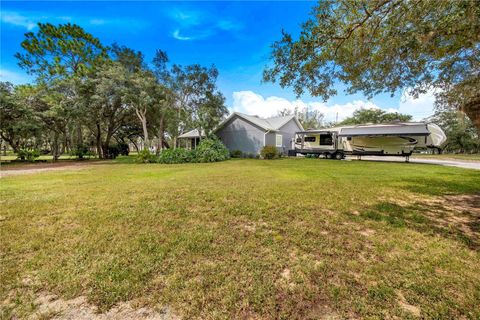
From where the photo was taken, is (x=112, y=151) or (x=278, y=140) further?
(x=112, y=151)

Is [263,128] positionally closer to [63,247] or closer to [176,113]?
[176,113]

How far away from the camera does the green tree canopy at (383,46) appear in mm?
3164

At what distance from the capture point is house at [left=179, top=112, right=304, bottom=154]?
18969 mm

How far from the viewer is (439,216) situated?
12.8 feet

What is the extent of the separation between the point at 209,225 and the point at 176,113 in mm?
18456

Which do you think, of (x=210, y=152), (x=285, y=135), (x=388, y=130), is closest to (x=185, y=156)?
(x=210, y=152)

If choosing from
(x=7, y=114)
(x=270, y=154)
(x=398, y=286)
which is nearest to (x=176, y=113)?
(x=270, y=154)

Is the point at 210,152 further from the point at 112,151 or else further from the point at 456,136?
the point at 456,136

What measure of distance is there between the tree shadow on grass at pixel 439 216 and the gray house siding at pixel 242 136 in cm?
1454

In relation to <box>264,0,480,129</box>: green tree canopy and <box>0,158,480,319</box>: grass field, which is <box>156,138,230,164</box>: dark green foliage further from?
<box>264,0,480,129</box>: green tree canopy

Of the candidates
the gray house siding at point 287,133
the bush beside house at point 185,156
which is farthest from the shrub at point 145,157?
the gray house siding at point 287,133

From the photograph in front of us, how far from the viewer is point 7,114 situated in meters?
14.5

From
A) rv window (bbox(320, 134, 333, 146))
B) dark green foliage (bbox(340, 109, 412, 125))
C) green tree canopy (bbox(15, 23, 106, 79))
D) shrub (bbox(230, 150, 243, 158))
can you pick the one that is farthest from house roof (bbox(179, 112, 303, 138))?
dark green foliage (bbox(340, 109, 412, 125))

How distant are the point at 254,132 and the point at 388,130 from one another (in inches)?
426
